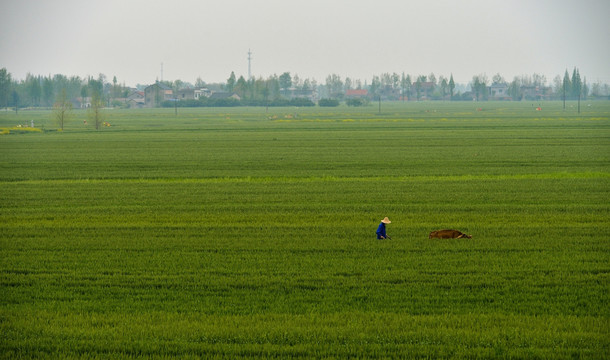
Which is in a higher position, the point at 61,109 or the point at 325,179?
the point at 61,109

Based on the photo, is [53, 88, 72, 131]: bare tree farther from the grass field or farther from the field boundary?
the field boundary

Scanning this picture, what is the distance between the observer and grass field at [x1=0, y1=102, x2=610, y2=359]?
1151cm

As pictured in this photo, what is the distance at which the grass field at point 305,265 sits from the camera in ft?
37.8

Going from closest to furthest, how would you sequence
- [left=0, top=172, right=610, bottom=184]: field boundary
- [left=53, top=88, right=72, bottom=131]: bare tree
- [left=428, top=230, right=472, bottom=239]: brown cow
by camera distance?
1. [left=428, top=230, right=472, bottom=239]: brown cow
2. [left=0, top=172, right=610, bottom=184]: field boundary
3. [left=53, top=88, right=72, bottom=131]: bare tree

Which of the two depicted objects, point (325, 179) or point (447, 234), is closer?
point (447, 234)


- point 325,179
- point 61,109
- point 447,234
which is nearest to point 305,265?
point 447,234

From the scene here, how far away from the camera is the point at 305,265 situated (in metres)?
16.4

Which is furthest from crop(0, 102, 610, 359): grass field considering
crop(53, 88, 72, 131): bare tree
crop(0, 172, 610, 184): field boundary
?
crop(53, 88, 72, 131): bare tree

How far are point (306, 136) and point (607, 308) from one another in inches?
2198

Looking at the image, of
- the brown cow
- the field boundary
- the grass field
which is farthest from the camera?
the field boundary

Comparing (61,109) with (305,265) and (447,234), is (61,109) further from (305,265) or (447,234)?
(305,265)

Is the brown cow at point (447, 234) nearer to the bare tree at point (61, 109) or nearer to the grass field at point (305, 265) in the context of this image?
the grass field at point (305, 265)

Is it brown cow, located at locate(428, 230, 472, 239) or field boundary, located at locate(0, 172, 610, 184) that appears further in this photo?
field boundary, located at locate(0, 172, 610, 184)

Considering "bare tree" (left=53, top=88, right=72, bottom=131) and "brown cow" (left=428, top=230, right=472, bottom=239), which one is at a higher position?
"bare tree" (left=53, top=88, right=72, bottom=131)
